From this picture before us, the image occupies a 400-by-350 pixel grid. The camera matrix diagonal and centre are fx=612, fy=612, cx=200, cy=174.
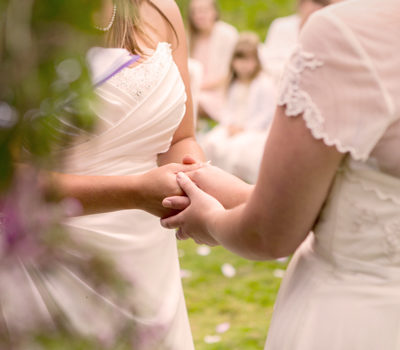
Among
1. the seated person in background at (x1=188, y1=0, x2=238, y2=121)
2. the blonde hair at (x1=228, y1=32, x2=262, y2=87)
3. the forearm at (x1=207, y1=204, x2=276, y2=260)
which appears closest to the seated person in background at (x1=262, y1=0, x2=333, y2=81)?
the blonde hair at (x1=228, y1=32, x2=262, y2=87)

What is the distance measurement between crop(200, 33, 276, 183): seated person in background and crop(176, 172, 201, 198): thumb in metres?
5.78

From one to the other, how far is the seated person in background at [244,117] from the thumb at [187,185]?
5778mm

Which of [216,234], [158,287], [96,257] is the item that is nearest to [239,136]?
[158,287]

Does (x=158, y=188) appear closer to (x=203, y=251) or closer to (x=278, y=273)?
(x=278, y=273)

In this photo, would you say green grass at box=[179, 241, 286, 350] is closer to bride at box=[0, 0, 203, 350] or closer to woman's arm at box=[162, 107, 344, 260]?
bride at box=[0, 0, 203, 350]

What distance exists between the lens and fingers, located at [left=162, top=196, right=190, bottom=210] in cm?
195

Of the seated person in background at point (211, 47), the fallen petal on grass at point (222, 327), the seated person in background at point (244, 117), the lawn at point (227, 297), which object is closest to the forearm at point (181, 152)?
the lawn at point (227, 297)

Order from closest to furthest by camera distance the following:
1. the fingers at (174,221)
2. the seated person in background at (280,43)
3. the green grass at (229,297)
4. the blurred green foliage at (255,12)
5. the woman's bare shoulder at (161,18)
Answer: the fingers at (174,221) < the woman's bare shoulder at (161,18) < the green grass at (229,297) < the seated person in background at (280,43) < the blurred green foliage at (255,12)

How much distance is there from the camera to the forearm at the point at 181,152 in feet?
7.49

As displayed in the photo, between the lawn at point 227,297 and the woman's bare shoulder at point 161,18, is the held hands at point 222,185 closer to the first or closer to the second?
the woman's bare shoulder at point 161,18

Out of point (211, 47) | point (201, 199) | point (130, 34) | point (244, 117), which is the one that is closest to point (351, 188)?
point (201, 199)

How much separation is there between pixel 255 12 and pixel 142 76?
1199cm

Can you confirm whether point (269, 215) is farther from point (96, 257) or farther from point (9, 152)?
point (9, 152)

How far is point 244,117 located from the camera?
8539 mm
